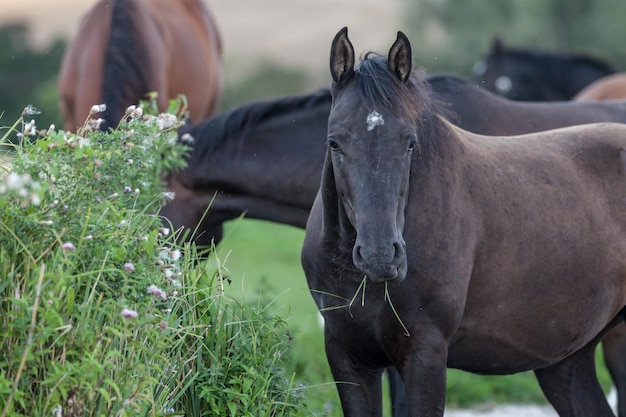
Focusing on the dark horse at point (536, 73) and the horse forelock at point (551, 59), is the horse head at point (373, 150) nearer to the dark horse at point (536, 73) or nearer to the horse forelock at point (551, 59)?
the dark horse at point (536, 73)

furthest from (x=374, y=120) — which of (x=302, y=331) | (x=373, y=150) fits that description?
(x=302, y=331)

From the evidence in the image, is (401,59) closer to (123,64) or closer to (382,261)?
(382,261)

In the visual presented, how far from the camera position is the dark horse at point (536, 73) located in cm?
1283

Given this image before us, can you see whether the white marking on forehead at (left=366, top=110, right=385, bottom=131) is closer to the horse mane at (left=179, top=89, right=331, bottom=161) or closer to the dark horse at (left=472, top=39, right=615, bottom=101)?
the horse mane at (left=179, top=89, right=331, bottom=161)

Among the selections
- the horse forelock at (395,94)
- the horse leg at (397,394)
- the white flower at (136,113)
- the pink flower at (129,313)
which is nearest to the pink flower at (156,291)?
the pink flower at (129,313)

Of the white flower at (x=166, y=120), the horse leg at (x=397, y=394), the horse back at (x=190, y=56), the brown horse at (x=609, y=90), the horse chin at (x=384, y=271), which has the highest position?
the white flower at (x=166, y=120)

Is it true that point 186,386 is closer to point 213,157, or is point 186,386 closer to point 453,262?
point 453,262

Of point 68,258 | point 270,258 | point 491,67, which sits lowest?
point 270,258

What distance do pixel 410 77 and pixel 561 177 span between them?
0.93 meters

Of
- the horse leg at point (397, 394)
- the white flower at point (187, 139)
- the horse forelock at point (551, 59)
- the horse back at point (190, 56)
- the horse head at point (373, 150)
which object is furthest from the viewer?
the horse forelock at point (551, 59)

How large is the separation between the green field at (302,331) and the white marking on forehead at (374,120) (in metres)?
0.70

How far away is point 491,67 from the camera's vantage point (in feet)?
45.4

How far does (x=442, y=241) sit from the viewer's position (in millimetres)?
3830

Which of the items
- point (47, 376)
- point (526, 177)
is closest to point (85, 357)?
point (47, 376)
